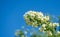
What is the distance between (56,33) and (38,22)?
22cm

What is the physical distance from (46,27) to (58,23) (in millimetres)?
174

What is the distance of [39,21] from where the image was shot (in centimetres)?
177

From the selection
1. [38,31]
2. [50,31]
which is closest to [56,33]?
[50,31]

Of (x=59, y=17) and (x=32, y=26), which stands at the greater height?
(x=59, y=17)

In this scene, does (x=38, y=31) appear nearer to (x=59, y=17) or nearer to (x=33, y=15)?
(x=33, y=15)

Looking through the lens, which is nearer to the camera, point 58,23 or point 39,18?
point 39,18

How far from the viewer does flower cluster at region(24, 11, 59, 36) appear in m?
1.74

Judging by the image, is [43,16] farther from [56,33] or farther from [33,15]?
[56,33]

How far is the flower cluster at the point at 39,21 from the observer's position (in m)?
1.74

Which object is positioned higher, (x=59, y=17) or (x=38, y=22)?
(x=59, y=17)

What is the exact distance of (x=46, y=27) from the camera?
5.82 ft

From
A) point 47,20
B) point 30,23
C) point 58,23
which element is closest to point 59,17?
point 58,23

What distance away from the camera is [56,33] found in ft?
5.97

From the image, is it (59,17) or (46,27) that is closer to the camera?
(46,27)
